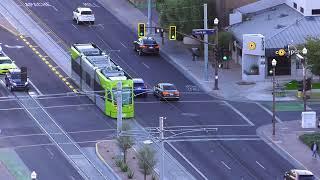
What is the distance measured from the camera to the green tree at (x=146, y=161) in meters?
85.0

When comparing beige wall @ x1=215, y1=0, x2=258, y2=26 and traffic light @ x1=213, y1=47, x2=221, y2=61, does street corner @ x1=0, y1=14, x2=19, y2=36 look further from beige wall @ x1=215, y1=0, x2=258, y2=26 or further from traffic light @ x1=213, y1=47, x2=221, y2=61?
traffic light @ x1=213, y1=47, x2=221, y2=61

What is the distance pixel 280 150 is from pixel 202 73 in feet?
89.5

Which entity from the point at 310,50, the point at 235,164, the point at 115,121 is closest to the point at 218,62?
the point at 310,50

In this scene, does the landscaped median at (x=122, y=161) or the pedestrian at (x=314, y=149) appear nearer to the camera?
the landscaped median at (x=122, y=161)

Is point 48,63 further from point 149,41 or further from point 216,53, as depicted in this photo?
point 216,53

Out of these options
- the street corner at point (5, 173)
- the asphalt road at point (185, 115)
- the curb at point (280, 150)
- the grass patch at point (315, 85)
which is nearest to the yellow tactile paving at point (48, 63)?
the asphalt road at point (185, 115)

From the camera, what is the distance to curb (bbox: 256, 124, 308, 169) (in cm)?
9169

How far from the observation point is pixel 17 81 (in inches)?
4405

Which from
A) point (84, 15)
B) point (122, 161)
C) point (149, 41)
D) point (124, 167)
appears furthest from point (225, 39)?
point (124, 167)

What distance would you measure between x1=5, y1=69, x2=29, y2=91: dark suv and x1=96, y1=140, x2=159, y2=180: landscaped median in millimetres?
17929

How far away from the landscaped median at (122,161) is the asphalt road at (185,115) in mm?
3939

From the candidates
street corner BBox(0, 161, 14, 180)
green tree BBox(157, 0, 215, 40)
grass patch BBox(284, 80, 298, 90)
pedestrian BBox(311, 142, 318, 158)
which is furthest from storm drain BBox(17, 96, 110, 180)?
grass patch BBox(284, 80, 298, 90)

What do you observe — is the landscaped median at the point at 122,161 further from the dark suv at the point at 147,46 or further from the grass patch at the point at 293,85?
the dark suv at the point at 147,46

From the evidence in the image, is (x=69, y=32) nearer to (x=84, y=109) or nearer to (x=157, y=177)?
(x=84, y=109)
